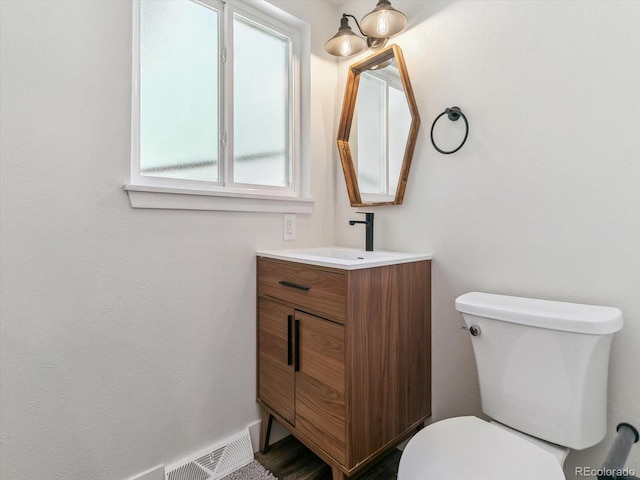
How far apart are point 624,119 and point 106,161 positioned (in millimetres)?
1742

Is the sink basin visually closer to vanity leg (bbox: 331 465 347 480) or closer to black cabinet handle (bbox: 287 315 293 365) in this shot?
black cabinet handle (bbox: 287 315 293 365)

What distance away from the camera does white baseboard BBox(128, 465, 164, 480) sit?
131 cm

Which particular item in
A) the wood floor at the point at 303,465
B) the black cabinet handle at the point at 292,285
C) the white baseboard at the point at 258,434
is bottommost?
the wood floor at the point at 303,465

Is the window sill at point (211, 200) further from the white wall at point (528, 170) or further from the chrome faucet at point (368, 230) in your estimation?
the white wall at point (528, 170)

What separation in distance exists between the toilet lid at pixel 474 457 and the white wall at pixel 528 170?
372 millimetres

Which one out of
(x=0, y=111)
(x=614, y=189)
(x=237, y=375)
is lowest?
(x=237, y=375)

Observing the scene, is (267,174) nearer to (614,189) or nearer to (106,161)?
(106,161)

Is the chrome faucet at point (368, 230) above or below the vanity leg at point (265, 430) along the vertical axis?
above

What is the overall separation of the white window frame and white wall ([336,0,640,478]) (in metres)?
0.56

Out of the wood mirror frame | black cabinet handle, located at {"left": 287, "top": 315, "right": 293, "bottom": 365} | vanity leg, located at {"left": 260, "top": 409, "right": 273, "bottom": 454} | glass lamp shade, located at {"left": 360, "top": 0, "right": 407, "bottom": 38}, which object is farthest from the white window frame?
vanity leg, located at {"left": 260, "top": 409, "right": 273, "bottom": 454}

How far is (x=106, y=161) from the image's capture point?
1.22 m

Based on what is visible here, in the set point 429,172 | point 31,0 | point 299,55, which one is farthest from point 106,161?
point 429,172

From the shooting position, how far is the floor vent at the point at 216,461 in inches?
54.4

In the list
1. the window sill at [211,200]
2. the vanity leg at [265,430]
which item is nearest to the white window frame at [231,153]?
the window sill at [211,200]
